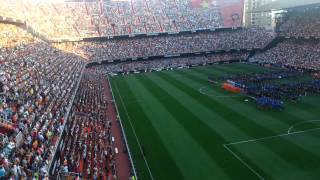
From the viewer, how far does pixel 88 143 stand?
2116 centimetres

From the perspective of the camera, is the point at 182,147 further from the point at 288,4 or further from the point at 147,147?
the point at 288,4

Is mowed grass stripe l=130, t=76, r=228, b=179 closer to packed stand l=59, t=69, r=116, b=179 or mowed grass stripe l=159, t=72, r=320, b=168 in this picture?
packed stand l=59, t=69, r=116, b=179

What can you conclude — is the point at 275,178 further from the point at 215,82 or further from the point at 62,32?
the point at 62,32

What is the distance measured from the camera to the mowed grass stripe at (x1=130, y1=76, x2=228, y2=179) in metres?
18.4

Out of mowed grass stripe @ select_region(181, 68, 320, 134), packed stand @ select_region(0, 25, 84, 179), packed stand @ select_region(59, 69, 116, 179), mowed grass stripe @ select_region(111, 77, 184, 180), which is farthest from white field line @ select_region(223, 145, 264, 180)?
packed stand @ select_region(0, 25, 84, 179)

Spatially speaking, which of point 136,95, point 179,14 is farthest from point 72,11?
point 136,95

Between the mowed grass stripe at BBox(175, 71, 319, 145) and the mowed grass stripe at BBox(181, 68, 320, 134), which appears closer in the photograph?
the mowed grass stripe at BBox(175, 71, 319, 145)

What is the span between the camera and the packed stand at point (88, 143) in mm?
17600

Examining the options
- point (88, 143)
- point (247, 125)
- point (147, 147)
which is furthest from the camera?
point (247, 125)

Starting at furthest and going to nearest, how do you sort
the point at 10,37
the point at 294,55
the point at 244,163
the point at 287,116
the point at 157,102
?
the point at 294,55
the point at 10,37
the point at 157,102
the point at 287,116
the point at 244,163

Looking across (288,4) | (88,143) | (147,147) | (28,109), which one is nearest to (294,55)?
(288,4)

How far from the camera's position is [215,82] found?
137 ft

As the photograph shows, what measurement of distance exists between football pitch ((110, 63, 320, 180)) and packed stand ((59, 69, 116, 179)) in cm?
158

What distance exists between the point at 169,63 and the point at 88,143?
39.8 m
